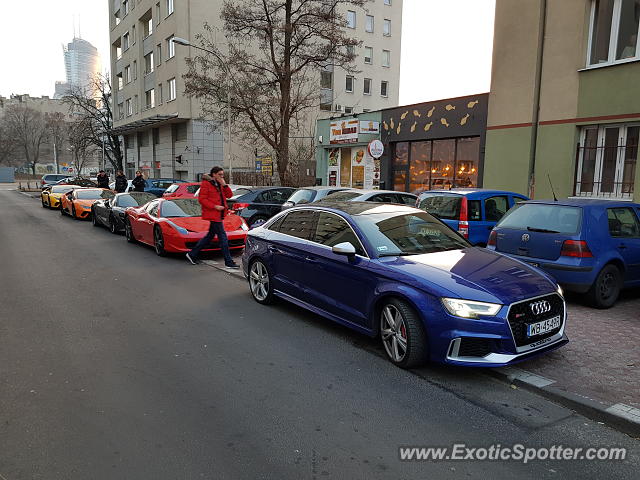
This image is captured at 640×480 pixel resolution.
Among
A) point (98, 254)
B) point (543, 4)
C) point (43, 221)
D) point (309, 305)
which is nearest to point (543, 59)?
point (543, 4)

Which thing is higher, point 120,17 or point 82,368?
point 120,17

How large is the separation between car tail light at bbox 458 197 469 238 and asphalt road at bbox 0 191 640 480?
14.1 feet

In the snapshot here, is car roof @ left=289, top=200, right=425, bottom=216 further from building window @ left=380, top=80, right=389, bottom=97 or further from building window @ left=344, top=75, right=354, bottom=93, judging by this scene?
building window @ left=380, top=80, right=389, bottom=97

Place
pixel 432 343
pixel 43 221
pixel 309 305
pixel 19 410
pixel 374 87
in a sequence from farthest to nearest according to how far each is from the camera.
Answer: pixel 374 87, pixel 43 221, pixel 309 305, pixel 432 343, pixel 19 410

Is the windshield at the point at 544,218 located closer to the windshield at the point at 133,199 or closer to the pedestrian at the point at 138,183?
the windshield at the point at 133,199

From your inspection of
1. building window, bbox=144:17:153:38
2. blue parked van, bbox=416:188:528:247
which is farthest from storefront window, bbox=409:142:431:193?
building window, bbox=144:17:153:38

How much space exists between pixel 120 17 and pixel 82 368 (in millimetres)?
52861

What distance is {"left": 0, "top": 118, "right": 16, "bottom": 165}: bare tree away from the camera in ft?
288

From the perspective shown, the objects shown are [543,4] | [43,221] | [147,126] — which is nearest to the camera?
[543,4]

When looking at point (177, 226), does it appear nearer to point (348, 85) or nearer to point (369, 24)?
point (348, 85)

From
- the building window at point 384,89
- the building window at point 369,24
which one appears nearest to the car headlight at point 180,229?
the building window at point 384,89

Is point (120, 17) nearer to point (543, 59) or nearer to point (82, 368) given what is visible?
point (543, 59)

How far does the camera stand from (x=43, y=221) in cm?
1931

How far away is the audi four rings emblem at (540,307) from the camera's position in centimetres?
435
